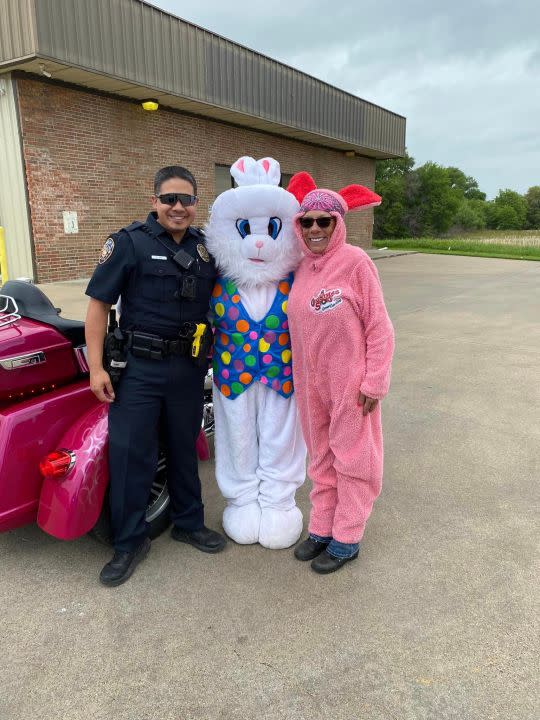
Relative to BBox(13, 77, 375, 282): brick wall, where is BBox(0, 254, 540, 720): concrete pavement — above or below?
below

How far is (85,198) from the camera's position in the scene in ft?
34.9

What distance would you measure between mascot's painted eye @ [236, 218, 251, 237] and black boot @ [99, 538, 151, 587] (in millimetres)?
1561

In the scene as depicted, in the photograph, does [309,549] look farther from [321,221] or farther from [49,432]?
[321,221]

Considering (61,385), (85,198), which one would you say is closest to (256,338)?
(61,385)

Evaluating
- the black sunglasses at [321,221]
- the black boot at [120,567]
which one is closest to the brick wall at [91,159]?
the black boot at [120,567]

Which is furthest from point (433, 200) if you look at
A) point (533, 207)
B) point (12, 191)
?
point (533, 207)

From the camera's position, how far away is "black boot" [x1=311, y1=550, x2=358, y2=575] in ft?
8.34

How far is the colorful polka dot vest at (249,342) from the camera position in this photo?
2.62 meters

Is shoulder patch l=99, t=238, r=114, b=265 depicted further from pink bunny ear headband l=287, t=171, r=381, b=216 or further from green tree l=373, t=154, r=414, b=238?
green tree l=373, t=154, r=414, b=238

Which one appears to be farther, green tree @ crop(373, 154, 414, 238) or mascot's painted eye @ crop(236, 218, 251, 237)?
green tree @ crop(373, 154, 414, 238)

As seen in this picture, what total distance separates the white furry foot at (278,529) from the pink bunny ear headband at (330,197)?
147 centimetres

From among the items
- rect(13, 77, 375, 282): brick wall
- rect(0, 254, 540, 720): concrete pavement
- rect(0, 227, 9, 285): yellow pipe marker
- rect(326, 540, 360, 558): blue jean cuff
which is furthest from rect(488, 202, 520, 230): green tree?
rect(326, 540, 360, 558): blue jean cuff

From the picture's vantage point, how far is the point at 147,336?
7.81 feet

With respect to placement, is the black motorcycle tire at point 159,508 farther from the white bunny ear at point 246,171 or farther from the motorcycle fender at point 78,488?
the white bunny ear at point 246,171
